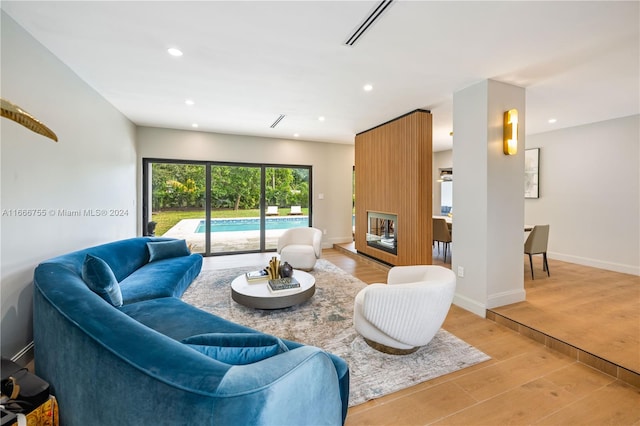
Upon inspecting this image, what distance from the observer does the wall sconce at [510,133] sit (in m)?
3.06

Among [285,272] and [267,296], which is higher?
[285,272]

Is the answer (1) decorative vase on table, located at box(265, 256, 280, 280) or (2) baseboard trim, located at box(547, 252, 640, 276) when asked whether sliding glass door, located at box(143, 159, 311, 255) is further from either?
(2) baseboard trim, located at box(547, 252, 640, 276)

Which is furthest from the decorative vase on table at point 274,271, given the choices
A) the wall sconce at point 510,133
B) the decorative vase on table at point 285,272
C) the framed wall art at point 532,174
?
the framed wall art at point 532,174

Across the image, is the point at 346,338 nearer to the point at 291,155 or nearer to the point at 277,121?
the point at 277,121

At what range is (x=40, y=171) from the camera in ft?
8.03

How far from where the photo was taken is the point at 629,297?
3.37 metres

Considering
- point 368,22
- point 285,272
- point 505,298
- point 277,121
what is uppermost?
point 277,121

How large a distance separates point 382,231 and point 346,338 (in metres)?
3.05

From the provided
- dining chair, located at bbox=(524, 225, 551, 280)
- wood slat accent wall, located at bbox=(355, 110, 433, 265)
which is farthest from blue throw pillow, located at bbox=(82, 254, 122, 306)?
dining chair, located at bbox=(524, 225, 551, 280)

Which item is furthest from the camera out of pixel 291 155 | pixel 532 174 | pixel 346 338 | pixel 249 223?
pixel 291 155

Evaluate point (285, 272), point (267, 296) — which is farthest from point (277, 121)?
point (267, 296)

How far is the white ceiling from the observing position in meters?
2.01

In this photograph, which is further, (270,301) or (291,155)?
(291,155)

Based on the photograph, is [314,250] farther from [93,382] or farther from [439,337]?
[93,382]
